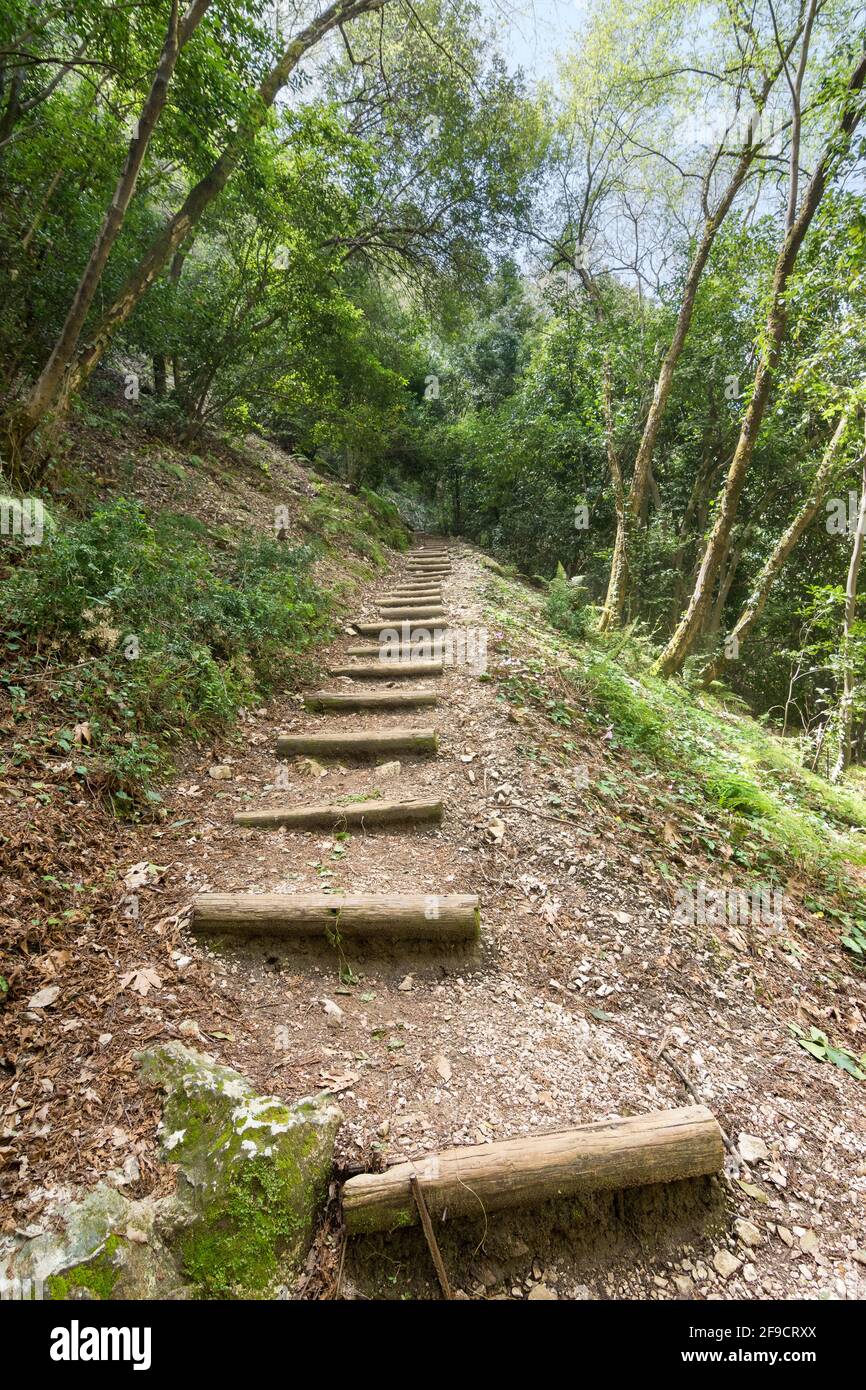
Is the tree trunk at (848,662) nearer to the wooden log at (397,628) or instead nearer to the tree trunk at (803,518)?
the tree trunk at (803,518)

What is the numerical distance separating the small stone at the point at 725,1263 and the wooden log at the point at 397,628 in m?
5.45

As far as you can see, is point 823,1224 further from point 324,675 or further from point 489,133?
point 489,133

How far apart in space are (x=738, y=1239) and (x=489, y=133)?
1418 centimetres

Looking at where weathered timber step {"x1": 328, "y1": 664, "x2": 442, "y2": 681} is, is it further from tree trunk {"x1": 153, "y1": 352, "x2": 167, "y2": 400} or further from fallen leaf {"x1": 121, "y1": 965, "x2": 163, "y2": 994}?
tree trunk {"x1": 153, "y1": 352, "x2": 167, "y2": 400}

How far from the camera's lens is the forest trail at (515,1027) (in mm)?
1739

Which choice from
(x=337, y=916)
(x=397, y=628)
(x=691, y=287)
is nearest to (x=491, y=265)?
(x=691, y=287)

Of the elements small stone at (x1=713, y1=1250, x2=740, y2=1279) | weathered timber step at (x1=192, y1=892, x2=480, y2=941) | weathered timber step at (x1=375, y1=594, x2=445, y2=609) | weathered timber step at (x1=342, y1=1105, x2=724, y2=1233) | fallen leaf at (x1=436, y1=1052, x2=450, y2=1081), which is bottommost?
small stone at (x1=713, y1=1250, x2=740, y2=1279)

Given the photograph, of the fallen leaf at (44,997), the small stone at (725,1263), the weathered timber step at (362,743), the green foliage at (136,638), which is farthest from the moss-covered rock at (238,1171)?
the weathered timber step at (362,743)

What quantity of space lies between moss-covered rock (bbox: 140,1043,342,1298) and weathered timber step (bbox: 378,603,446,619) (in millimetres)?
5704

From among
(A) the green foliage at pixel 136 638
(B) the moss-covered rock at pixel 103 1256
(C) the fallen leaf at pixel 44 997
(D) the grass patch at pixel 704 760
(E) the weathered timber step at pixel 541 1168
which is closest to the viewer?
(B) the moss-covered rock at pixel 103 1256

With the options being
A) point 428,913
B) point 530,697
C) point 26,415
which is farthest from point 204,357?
point 428,913

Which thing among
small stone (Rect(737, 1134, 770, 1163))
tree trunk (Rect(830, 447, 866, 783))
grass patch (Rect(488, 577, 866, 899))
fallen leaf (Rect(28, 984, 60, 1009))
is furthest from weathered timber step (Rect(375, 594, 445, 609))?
small stone (Rect(737, 1134, 770, 1163))

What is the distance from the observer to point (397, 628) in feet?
22.0

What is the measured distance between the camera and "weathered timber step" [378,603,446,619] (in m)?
7.11
